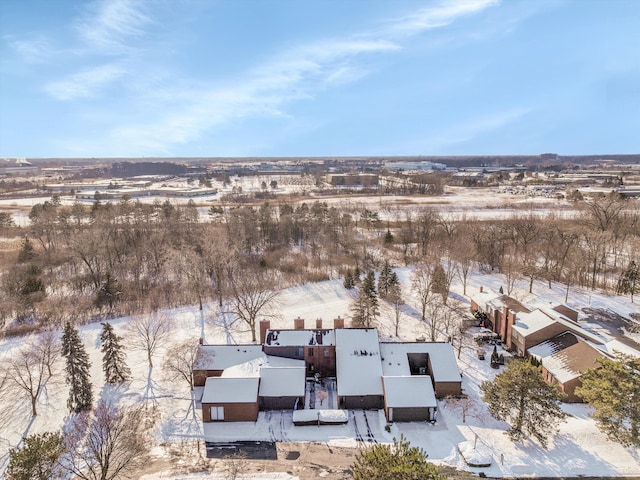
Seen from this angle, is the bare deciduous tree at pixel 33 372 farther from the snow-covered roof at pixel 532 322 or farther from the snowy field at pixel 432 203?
the snowy field at pixel 432 203

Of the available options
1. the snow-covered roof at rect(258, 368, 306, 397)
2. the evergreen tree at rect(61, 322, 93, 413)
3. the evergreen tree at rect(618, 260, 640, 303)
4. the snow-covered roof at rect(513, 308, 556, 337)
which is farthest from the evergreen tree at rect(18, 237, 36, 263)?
the evergreen tree at rect(618, 260, 640, 303)

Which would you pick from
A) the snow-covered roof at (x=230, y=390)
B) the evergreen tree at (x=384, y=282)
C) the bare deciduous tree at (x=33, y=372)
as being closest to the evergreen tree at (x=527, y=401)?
the snow-covered roof at (x=230, y=390)

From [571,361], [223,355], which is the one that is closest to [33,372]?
[223,355]

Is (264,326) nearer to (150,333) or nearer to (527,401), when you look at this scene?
(150,333)

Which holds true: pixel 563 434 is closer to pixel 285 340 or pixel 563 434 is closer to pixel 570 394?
pixel 570 394

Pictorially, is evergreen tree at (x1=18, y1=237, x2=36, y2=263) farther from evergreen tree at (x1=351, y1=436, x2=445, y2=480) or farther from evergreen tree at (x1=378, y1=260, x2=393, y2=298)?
evergreen tree at (x1=351, y1=436, x2=445, y2=480)

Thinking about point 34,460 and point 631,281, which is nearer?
point 34,460
